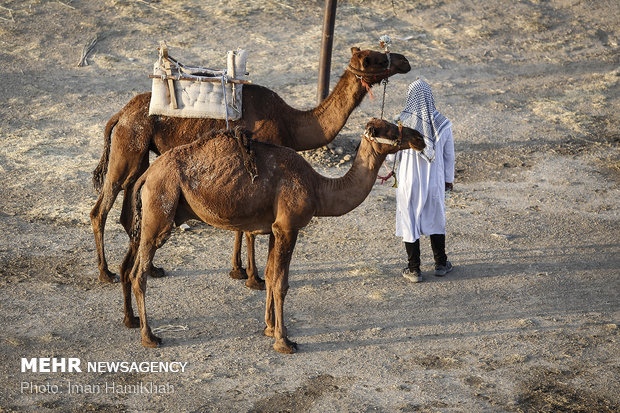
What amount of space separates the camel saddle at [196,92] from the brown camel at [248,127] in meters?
0.13

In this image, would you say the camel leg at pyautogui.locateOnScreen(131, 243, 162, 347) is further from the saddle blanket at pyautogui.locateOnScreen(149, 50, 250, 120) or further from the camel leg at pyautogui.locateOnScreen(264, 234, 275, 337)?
the saddle blanket at pyautogui.locateOnScreen(149, 50, 250, 120)

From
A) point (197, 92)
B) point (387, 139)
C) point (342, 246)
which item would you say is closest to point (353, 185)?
point (387, 139)

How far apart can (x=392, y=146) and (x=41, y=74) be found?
8995 millimetres

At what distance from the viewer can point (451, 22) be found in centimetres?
1720

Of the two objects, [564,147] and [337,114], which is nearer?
[337,114]

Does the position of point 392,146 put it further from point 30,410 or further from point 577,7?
point 577,7

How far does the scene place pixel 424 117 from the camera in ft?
28.1

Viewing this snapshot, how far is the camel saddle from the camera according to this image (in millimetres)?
8258

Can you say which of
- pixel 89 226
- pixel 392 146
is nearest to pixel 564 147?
pixel 392 146

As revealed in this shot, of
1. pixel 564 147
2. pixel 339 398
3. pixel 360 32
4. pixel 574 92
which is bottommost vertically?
pixel 339 398

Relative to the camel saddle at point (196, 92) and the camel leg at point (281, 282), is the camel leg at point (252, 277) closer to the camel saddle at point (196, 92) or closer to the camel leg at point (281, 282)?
the camel leg at point (281, 282)

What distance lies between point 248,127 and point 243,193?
4.91 feet

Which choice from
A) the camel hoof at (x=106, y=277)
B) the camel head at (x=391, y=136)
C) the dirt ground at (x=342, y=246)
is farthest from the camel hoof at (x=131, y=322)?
the camel head at (x=391, y=136)

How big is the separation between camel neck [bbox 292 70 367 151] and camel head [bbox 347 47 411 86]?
0.49ft
